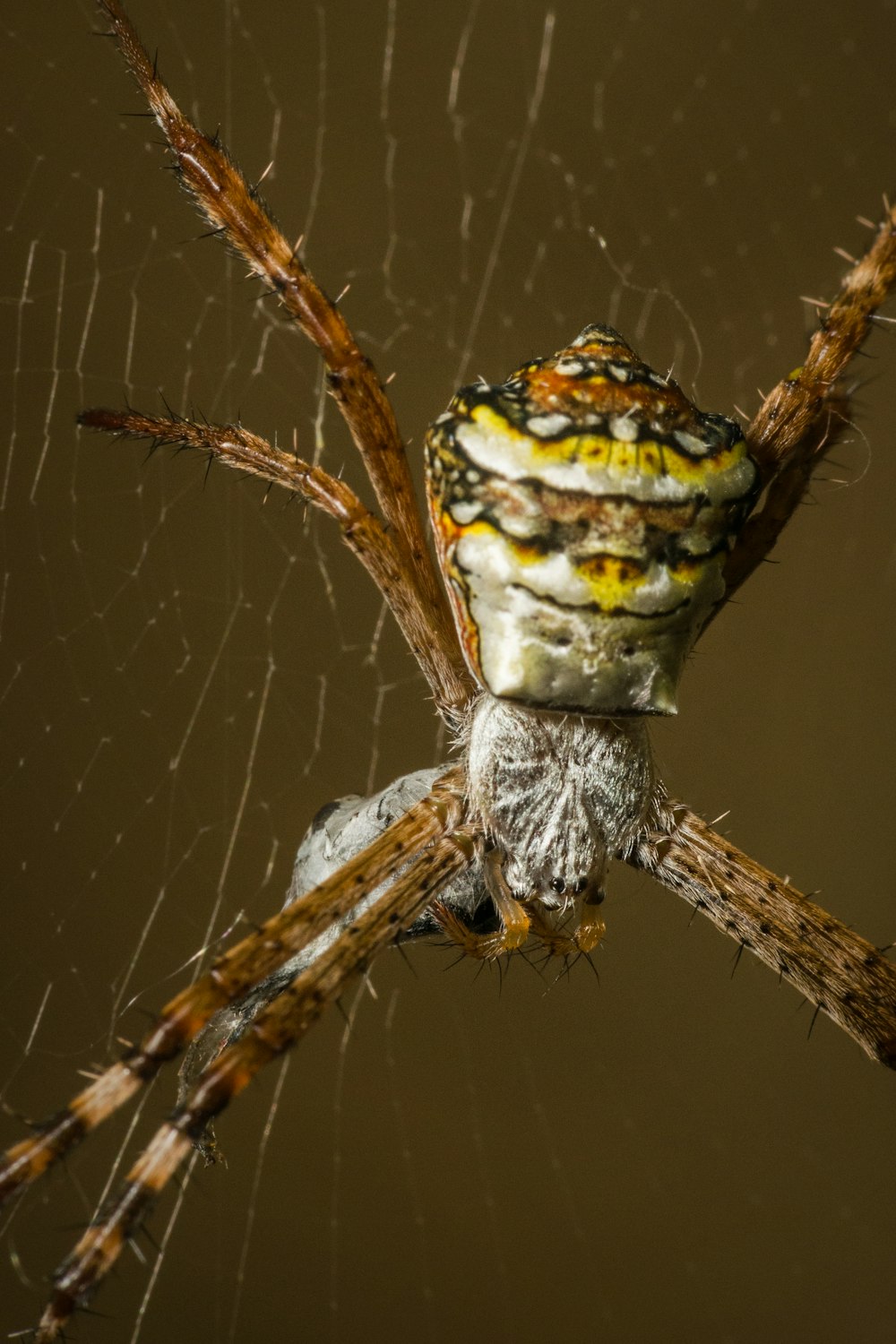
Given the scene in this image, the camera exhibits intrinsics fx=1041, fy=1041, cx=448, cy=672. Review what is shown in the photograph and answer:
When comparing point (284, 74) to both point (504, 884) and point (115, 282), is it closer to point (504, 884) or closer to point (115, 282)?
point (115, 282)

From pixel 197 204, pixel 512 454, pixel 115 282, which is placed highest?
pixel 115 282

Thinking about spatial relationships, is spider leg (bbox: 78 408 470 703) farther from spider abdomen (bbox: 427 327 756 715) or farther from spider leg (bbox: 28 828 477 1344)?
spider leg (bbox: 28 828 477 1344)

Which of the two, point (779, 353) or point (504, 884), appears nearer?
point (504, 884)

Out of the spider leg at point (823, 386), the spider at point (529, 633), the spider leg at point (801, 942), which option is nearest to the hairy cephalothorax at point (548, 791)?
the spider at point (529, 633)

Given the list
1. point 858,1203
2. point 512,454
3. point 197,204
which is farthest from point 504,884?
point 858,1203

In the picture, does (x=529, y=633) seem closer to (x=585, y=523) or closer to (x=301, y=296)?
(x=585, y=523)

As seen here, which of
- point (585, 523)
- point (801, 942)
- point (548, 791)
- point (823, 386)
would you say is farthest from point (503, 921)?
point (823, 386)

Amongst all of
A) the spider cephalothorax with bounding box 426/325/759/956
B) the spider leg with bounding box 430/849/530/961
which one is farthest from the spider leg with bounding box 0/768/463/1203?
the spider cephalothorax with bounding box 426/325/759/956
